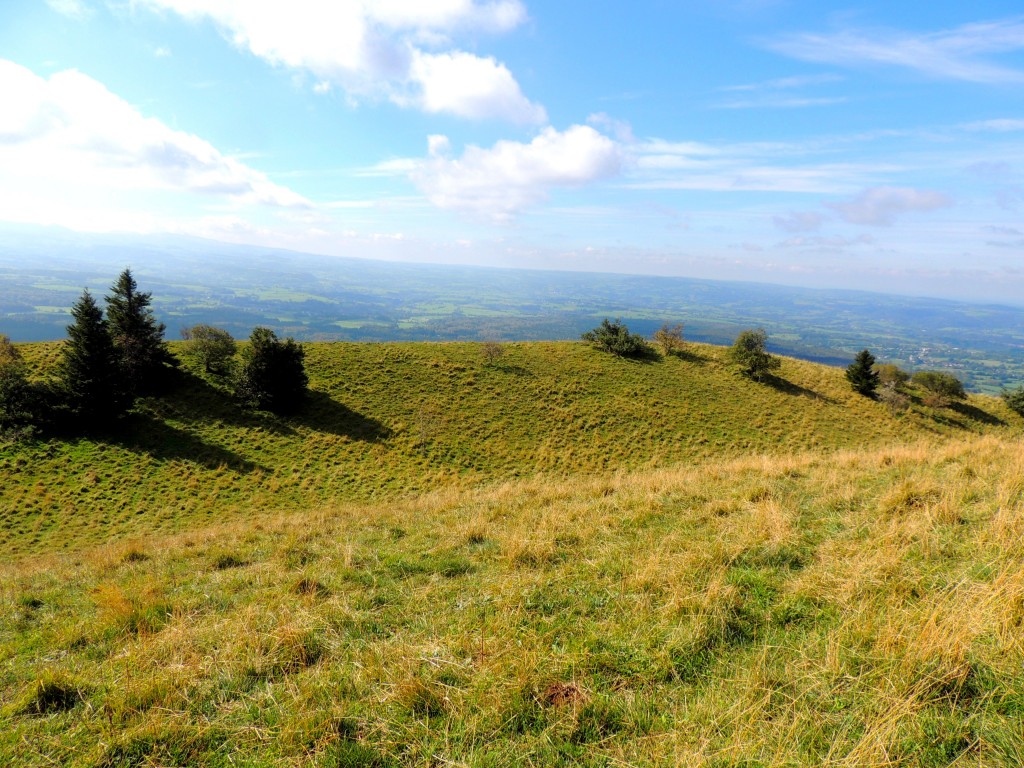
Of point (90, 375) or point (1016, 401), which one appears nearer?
point (90, 375)

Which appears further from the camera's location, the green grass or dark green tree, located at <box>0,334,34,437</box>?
dark green tree, located at <box>0,334,34,437</box>

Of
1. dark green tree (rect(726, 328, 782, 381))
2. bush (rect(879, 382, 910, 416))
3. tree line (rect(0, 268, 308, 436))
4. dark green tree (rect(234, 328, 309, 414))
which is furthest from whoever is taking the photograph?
dark green tree (rect(726, 328, 782, 381))

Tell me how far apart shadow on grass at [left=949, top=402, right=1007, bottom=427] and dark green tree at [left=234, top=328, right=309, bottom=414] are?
2222 inches

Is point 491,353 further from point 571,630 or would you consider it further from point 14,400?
point 571,630

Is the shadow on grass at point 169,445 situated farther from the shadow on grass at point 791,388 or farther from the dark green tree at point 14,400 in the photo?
the shadow on grass at point 791,388

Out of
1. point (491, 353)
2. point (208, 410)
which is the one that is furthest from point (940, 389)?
point (208, 410)

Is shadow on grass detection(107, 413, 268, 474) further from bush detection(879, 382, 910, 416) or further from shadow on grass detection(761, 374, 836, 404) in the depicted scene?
bush detection(879, 382, 910, 416)

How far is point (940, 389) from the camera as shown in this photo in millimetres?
37688

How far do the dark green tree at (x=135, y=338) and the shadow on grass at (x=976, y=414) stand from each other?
6596cm

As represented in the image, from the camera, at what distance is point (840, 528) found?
6227 mm

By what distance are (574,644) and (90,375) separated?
34.2 m

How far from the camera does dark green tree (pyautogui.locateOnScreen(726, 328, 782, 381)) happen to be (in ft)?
→ 132

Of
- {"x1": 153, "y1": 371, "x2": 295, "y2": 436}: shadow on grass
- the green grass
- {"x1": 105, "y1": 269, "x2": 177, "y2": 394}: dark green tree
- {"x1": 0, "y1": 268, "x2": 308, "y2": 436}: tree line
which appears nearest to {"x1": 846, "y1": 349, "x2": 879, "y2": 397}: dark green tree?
the green grass

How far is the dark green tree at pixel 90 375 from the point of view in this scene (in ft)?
81.7
